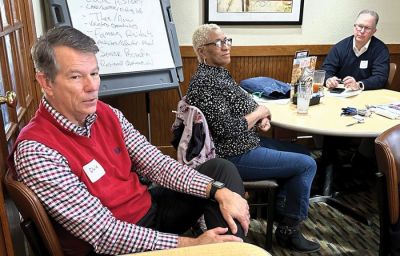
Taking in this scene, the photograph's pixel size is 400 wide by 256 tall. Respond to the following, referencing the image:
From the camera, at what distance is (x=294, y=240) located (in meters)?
2.16

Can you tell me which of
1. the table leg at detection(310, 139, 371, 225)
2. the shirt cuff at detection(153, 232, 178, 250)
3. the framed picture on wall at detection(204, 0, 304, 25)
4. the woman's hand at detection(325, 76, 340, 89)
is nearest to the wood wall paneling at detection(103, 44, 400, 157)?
the framed picture on wall at detection(204, 0, 304, 25)

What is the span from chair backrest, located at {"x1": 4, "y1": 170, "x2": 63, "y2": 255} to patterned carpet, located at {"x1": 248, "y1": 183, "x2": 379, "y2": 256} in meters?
1.40

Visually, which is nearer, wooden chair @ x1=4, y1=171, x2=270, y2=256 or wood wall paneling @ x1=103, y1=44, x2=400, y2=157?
wooden chair @ x1=4, y1=171, x2=270, y2=256

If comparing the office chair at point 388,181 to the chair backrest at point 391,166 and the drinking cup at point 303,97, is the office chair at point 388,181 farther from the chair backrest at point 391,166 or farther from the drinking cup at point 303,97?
the drinking cup at point 303,97

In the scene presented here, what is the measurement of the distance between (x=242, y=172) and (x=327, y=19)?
1963mm

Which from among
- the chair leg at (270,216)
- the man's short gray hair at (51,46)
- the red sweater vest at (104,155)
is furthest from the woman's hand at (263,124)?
the man's short gray hair at (51,46)

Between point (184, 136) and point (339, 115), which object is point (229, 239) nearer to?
point (184, 136)

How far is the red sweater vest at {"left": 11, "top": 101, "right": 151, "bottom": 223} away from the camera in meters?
1.19

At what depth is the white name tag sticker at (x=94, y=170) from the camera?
1.24m

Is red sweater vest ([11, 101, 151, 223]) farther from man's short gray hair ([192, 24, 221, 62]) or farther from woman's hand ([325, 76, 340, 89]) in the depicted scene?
woman's hand ([325, 76, 340, 89])

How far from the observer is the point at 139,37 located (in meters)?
2.35

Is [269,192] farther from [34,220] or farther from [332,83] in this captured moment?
[34,220]

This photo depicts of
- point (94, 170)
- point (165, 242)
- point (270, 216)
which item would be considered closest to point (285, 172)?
point (270, 216)

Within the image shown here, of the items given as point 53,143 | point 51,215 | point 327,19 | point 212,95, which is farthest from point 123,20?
point 327,19
